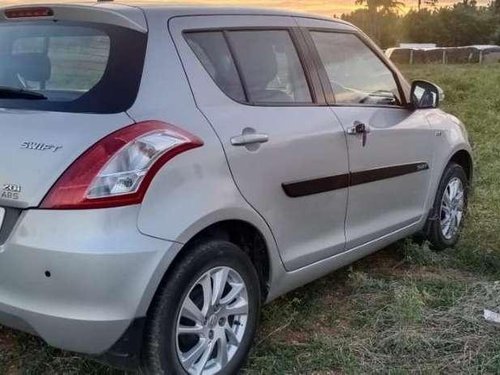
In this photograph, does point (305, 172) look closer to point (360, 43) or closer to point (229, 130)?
point (229, 130)

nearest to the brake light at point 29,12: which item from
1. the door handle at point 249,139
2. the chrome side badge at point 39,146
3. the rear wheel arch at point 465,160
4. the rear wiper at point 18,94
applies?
the rear wiper at point 18,94

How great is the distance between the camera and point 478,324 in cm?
378

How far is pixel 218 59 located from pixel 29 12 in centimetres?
89

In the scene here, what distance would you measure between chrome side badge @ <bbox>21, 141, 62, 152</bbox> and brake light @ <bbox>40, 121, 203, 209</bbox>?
104 mm

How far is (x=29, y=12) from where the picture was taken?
3236mm

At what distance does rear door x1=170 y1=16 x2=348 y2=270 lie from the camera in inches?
123

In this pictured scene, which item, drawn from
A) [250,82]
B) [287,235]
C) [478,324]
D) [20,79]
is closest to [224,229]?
[287,235]

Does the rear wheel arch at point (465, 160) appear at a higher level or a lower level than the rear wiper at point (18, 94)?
lower

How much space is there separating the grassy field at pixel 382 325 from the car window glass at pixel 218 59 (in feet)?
4.25

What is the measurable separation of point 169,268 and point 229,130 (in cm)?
67

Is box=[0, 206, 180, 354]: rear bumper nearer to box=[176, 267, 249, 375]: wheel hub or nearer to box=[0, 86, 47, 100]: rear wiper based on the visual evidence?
box=[176, 267, 249, 375]: wheel hub

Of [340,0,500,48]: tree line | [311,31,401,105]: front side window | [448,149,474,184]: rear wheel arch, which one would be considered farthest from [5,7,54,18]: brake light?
[340,0,500,48]: tree line

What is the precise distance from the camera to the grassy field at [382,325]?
3.38m

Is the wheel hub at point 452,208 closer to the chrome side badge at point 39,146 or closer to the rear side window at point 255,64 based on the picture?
the rear side window at point 255,64
